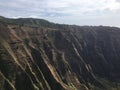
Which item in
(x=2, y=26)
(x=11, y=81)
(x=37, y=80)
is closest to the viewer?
(x=11, y=81)

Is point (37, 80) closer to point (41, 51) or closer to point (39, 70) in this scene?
point (39, 70)

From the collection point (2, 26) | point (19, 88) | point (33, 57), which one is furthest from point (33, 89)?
point (2, 26)

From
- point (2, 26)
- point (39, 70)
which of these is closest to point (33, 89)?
point (39, 70)

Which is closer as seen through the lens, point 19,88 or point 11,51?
point 19,88

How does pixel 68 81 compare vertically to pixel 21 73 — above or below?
below

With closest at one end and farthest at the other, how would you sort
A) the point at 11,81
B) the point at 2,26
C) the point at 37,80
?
the point at 11,81
the point at 37,80
the point at 2,26

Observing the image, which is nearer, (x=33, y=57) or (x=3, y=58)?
(x=3, y=58)

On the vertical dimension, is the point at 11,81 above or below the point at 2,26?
below

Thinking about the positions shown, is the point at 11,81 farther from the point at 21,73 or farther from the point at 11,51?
the point at 11,51

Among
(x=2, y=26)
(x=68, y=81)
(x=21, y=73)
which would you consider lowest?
(x=68, y=81)
